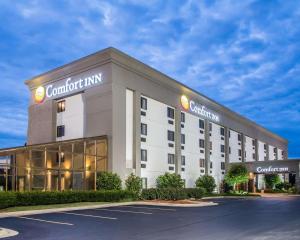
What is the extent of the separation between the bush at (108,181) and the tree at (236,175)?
24.3m

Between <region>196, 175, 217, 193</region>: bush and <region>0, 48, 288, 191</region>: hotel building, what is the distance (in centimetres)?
93

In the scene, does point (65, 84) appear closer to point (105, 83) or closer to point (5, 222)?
point (105, 83)

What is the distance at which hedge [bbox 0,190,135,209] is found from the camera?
2488 centimetres

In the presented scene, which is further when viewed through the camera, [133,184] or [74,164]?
[74,164]

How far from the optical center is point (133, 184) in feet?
121

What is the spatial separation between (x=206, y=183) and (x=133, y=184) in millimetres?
15873

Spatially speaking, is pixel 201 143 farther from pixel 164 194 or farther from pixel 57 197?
pixel 57 197

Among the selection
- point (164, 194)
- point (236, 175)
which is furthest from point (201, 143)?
point (164, 194)

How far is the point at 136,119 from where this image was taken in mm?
39562

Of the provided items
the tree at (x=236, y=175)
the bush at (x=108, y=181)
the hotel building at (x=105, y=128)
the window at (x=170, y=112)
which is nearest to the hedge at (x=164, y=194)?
the hotel building at (x=105, y=128)

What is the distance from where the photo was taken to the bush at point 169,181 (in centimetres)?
4150

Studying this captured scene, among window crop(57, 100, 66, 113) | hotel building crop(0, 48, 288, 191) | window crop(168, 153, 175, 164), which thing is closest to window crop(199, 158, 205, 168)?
hotel building crop(0, 48, 288, 191)

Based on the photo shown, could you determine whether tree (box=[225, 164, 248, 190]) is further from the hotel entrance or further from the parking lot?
the parking lot

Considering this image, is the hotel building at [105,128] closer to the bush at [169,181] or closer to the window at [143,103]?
the window at [143,103]
